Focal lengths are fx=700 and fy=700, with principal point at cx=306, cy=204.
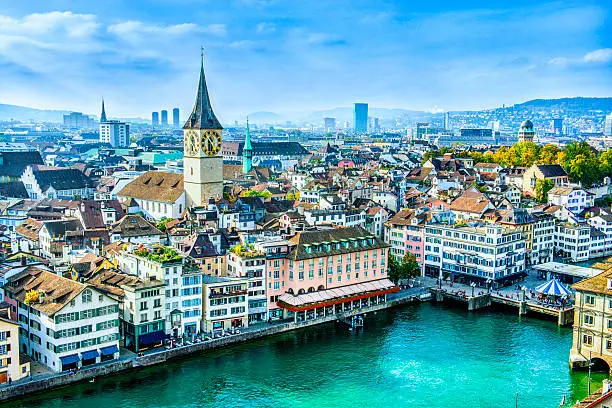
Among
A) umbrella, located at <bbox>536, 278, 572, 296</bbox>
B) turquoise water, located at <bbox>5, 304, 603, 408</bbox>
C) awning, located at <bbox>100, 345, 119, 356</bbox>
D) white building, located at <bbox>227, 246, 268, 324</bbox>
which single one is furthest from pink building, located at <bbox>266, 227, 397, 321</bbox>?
awning, located at <bbox>100, 345, 119, 356</bbox>

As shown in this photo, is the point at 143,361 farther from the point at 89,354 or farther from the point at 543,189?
the point at 543,189

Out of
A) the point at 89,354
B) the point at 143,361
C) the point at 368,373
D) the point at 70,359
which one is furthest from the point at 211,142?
the point at 368,373

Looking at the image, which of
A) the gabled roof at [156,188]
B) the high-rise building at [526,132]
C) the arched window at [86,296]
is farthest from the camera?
the high-rise building at [526,132]

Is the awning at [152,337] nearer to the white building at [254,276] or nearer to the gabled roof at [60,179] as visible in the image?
the white building at [254,276]

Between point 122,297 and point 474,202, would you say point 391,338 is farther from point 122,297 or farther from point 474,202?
point 474,202

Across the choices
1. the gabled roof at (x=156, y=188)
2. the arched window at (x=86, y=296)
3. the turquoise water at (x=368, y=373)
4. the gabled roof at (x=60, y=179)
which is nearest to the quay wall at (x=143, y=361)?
the turquoise water at (x=368, y=373)
